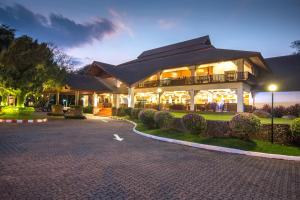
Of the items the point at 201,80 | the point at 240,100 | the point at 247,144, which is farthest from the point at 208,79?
the point at 247,144

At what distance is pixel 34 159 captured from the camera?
6.57 metres

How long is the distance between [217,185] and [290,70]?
27414 mm

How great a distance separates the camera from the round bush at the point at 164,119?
43.8 ft

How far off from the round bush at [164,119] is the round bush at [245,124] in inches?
170

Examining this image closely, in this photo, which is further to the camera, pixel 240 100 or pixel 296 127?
pixel 240 100

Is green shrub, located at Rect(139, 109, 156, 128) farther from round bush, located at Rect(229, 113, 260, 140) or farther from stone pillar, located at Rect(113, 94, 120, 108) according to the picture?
stone pillar, located at Rect(113, 94, 120, 108)

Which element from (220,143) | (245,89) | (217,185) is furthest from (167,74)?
(217,185)

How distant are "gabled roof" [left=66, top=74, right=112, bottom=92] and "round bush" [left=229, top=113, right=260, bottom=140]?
22.7 m

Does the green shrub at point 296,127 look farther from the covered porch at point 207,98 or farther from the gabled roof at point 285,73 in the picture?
the gabled roof at point 285,73

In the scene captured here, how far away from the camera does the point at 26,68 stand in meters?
20.3

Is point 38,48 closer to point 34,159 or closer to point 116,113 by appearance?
point 116,113

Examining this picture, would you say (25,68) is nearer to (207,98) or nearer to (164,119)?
(164,119)

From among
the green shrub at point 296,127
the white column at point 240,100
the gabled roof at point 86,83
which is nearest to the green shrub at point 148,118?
the green shrub at point 296,127

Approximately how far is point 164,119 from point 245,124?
5044 mm
